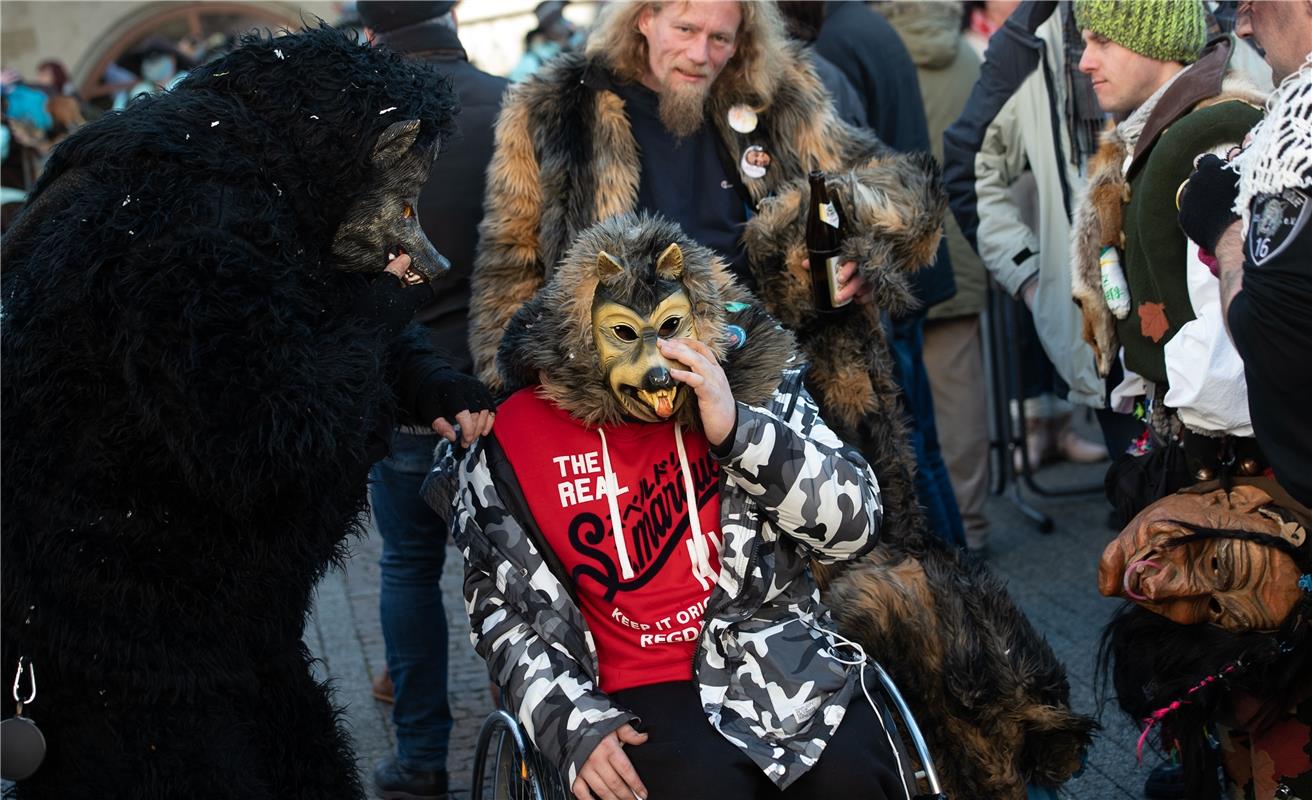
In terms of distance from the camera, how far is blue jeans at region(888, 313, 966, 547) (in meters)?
4.93

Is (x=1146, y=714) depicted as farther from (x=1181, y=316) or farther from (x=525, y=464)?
(x=525, y=464)

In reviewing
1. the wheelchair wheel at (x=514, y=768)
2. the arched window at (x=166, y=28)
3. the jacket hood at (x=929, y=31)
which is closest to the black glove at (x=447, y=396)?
the wheelchair wheel at (x=514, y=768)

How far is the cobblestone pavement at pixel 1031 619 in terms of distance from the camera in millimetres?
4348

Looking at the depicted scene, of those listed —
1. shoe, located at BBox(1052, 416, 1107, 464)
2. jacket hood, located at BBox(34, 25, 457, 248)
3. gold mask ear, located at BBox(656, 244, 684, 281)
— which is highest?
jacket hood, located at BBox(34, 25, 457, 248)

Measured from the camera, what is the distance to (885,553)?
354 centimetres

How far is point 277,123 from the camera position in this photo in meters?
2.47

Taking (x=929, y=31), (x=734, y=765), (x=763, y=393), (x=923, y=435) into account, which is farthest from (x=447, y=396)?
(x=929, y=31)

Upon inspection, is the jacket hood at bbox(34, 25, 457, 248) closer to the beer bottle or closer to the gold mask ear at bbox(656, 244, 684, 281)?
the gold mask ear at bbox(656, 244, 684, 281)

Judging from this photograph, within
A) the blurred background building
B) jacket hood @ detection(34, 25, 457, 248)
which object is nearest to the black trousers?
jacket hood @ detection(34, 25, 457, 248)

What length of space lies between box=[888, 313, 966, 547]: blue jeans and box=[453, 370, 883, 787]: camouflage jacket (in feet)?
6.36

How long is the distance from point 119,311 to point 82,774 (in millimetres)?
750

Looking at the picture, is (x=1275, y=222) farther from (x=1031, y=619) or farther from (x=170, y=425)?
(x=1031, y=619)

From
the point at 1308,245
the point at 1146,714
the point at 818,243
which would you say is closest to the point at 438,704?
the point at 818,243

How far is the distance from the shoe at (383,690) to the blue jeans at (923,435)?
1.94m
